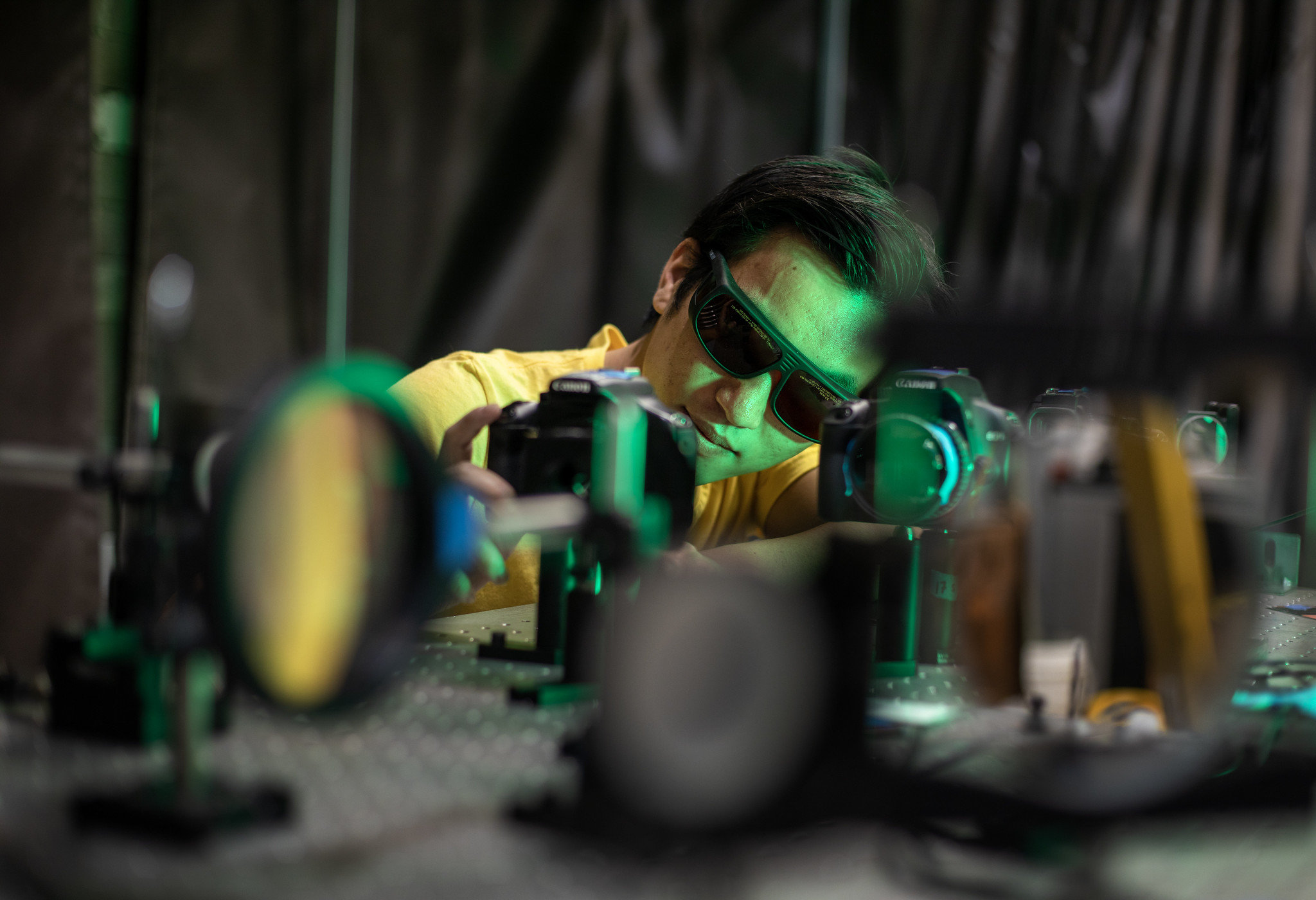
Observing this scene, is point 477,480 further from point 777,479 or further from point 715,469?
point 777,479

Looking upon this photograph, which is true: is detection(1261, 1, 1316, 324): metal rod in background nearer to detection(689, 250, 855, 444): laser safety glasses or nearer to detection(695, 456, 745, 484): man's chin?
detection(695, 456, 745, 484): man's chin

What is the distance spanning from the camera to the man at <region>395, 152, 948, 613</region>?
2.86 feet

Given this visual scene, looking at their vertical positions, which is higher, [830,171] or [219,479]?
[830,171]

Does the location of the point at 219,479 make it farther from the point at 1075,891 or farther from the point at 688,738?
the point at 1075,891

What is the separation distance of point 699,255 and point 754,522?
53cm

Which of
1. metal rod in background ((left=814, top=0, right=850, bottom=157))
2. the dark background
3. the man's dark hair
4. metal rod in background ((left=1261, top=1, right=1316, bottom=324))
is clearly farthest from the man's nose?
metal rod in background ((left=1261, top=1, right=1316, bottom=324))

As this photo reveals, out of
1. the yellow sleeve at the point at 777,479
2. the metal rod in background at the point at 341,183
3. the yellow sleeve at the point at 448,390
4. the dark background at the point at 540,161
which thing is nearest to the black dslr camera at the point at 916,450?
the yellow sleeve at the point at 448,390

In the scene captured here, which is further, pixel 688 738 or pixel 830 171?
pixel 830 171

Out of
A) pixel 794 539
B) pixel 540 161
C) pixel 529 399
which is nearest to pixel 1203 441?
pixel 794 539

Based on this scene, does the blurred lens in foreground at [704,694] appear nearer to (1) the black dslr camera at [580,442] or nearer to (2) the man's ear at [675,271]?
(1) the black dslr camera at [580,442]

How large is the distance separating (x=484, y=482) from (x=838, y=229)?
598 mm

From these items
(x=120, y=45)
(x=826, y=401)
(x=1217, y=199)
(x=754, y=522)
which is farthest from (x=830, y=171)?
(x=1217, y=199)

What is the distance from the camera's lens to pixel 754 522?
4.90ft

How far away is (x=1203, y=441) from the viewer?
0.48 meters
